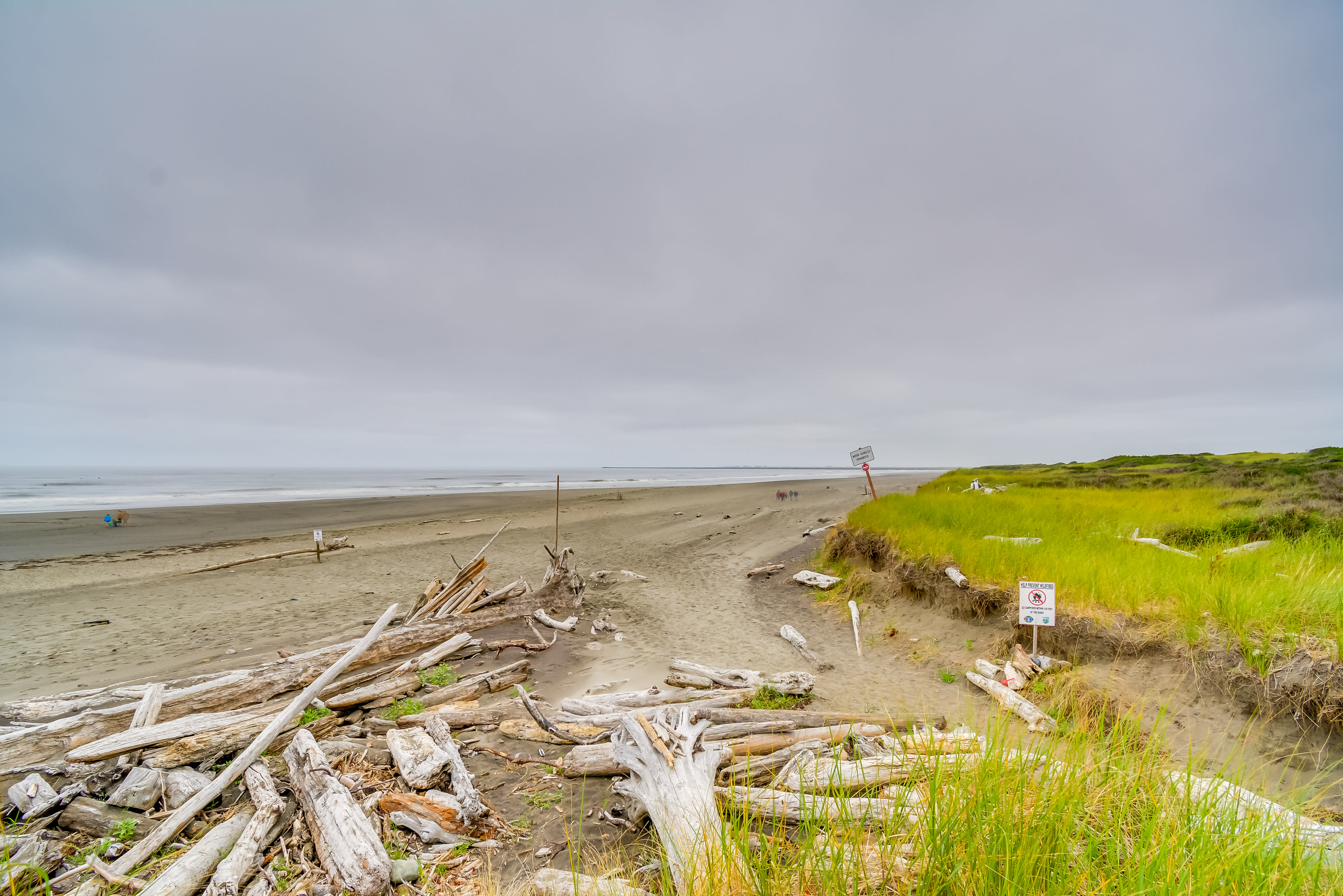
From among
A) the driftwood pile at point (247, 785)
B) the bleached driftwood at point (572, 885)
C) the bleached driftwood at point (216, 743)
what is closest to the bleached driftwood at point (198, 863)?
the driftwood pile at point (247, 785)

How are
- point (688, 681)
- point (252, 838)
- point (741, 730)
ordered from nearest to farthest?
point (252, 838) < point (741, 730) < point (688, 681)

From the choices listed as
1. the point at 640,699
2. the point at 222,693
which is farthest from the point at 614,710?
the point at 222,693

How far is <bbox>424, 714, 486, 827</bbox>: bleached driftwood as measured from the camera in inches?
164

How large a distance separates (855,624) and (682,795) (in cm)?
741

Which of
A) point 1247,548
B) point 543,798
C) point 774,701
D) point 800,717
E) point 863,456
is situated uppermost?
point 863,456

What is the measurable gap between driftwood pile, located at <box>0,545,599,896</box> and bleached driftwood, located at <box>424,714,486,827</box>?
0.02 meters

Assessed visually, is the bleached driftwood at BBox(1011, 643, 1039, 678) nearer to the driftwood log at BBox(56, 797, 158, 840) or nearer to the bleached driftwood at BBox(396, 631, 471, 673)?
the bleached driftwood at BBox(396, 631, 471, 673)

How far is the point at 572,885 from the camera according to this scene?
127 inches

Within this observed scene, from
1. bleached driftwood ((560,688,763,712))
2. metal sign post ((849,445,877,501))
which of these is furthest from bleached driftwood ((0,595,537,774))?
metal sign post ((849,445,877,501))

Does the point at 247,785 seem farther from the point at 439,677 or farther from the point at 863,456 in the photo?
the point at 863,456

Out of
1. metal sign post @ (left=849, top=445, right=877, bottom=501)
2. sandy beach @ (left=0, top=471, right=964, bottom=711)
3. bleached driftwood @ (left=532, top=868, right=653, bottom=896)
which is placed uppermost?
metal sign post @ (left=849, top=445, right=877, bottom=501)

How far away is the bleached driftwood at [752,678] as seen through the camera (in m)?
6.89

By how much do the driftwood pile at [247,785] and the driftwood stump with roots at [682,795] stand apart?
1174 millimetres

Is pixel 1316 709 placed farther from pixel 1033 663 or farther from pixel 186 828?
pixel 186 828
